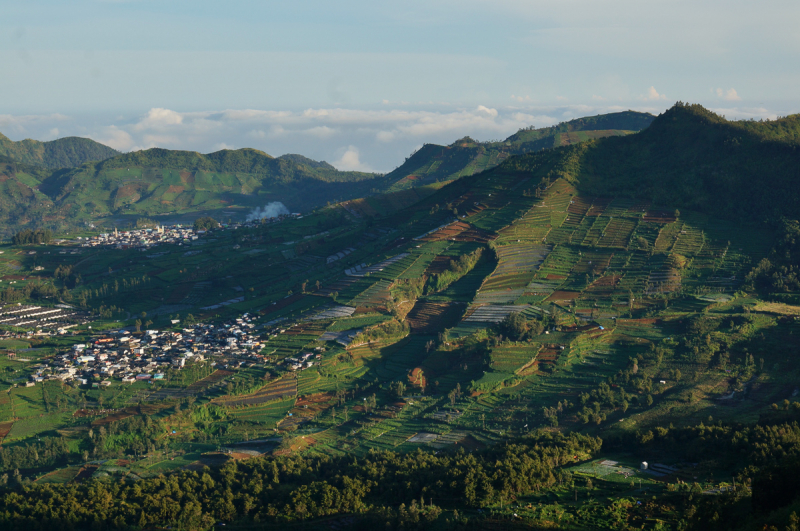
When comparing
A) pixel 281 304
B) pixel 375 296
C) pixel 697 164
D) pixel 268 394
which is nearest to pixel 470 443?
pixel 268 394

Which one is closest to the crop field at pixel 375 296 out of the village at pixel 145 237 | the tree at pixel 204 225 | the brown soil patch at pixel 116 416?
the brown soil patch at pixel 116 416

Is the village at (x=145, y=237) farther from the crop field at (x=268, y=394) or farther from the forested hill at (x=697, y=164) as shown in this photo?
the crop field at (x=268, y=394)

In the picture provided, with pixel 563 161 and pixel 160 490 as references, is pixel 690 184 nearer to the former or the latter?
pixel 563 161

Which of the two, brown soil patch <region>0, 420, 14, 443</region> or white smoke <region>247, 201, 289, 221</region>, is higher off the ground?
white smoke <region>247, 201, 289, 221</region>

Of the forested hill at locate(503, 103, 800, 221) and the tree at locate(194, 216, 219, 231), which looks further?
the tree at locate(194, 216, 219, 231)

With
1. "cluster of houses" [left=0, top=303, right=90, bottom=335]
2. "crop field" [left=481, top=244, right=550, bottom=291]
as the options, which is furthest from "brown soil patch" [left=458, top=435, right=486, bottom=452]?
"cluster of houses" [left=0, top=303, right=90, bottom=335]

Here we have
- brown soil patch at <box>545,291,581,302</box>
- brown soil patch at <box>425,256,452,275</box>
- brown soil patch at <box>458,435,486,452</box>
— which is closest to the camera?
brown soil patch at <box>458,435,486,452</box>

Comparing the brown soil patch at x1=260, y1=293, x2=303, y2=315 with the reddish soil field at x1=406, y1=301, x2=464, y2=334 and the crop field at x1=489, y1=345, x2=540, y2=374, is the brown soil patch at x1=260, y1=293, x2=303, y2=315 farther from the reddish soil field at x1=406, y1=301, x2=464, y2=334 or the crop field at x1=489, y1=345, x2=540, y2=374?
the crop field at x1=489, y1=345, x2=540, y2=374

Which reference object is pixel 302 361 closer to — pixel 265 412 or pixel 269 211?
pixel 265 412

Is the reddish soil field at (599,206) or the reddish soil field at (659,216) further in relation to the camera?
the reddish soil field at (599,206)
